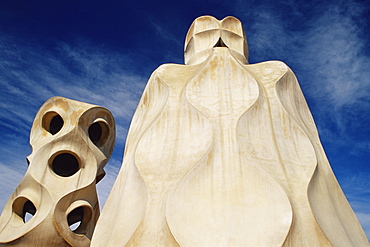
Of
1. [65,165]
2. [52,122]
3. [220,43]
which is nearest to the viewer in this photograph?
[220,43]

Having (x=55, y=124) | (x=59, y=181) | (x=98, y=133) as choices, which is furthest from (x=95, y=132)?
(x=59, y=181)

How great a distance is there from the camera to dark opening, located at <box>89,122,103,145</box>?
38.4 ft

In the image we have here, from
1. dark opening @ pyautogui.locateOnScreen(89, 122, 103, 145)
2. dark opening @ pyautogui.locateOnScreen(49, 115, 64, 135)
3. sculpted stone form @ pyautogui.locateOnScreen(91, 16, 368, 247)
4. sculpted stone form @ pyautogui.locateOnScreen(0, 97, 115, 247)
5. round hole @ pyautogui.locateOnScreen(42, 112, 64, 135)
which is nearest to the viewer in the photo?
sculpted stone form @ pyautogui.locateOnScreen(91, 16, 368, 247)

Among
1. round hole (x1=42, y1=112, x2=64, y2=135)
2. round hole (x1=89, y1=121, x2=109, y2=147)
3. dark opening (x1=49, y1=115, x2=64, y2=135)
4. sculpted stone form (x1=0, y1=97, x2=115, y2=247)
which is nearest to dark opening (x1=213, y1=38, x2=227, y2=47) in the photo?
sculpted stone form (x1=0, y1=97, x2=115, y2=247)

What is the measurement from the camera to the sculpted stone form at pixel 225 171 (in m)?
4.10

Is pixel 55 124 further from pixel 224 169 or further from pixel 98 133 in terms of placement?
pixel 224 169

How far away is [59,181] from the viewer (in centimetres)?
Answer: 952

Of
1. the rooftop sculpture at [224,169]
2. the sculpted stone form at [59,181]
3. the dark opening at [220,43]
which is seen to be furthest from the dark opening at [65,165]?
the dark opening at [220,43]

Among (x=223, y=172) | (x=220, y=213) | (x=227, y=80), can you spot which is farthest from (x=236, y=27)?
(x=220, y=213)

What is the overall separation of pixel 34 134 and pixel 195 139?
7.86m

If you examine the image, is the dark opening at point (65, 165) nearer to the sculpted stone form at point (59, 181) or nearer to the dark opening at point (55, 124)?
the sculpted stone form at point (59, 181)

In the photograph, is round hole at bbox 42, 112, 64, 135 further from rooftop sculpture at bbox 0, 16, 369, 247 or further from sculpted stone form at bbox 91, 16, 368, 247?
sculpted stone form at bbox 91, 16, 368, 247

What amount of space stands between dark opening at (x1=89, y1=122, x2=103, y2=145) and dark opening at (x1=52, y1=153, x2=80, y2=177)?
112cm

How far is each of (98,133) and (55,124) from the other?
1.59 meters
